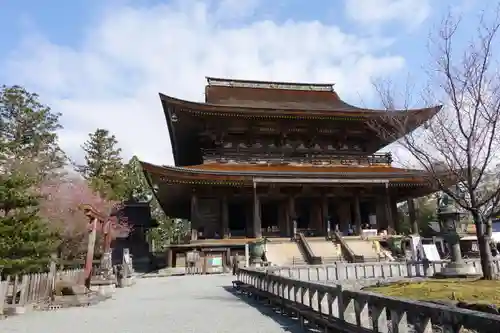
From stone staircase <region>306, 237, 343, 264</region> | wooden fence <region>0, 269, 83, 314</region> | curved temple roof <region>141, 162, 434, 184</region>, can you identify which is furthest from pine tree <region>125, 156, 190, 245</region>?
wooden fence <region>0, 269, 83, 314</region>

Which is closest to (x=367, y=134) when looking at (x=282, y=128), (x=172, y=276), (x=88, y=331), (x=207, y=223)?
(x=282, y=128)

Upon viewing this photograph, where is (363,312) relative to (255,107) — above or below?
below

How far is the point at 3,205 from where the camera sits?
12031 millimetres

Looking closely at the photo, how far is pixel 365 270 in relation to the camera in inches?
508

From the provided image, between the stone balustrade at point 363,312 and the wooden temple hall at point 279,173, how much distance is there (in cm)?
1368

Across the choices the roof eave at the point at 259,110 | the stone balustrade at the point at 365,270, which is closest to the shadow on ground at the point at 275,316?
the stone balustrade at the point at 365,270

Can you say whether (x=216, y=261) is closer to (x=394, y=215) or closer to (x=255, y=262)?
(x=255, y=262)

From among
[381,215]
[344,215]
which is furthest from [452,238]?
[344,215]

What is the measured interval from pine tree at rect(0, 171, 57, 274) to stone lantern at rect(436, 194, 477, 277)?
44.1ft

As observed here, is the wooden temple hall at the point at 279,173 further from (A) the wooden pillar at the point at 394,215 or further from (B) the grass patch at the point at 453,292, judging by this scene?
(B) the grass patch at the point at 453,292

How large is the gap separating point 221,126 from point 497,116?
59.1ft

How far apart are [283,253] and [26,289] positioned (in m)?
13.0

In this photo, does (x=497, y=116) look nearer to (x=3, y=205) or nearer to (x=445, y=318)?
(x=445, y=318)

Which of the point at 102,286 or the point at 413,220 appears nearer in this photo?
the point at 102,286
